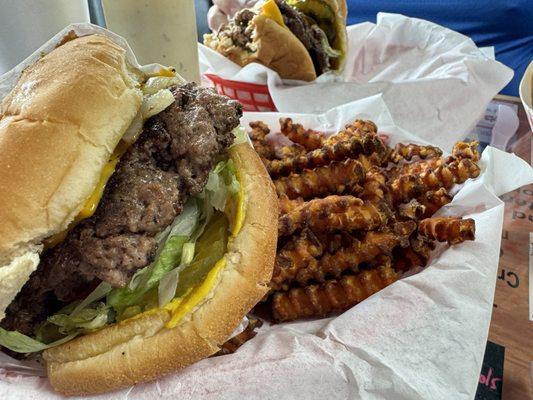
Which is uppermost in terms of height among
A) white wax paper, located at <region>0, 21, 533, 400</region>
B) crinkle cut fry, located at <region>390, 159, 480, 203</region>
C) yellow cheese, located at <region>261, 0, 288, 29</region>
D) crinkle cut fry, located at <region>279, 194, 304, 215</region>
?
yellow cheese, located at <region>261, 0, 288, 29</region>

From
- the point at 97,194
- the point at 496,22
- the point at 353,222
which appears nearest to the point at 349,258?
the point at 353,222

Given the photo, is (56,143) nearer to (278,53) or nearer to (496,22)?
(278,53)

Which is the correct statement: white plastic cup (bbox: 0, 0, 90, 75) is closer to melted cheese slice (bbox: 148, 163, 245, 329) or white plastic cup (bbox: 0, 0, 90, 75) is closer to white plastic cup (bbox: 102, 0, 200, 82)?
white plastic cup (bbox: 102, 0, 200, 82)

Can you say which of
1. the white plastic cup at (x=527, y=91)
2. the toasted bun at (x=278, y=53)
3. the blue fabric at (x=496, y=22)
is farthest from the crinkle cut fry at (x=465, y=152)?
the blue fabric at (x=496, y=22)

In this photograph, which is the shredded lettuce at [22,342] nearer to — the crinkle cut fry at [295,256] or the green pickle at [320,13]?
the crinkle cut fry at [295,256]

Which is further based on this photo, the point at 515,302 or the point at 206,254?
the point at 515,302

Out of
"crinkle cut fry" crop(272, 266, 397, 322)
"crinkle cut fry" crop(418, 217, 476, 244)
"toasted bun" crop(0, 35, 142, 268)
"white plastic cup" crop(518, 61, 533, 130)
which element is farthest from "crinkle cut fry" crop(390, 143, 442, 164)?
"toasted bun" crop(0, 35, 142, 268)
